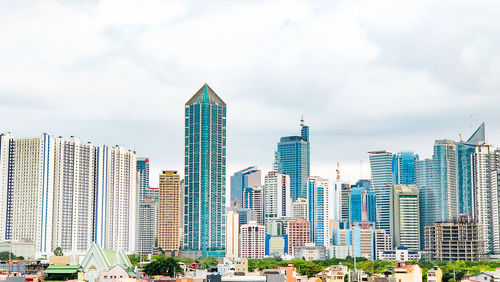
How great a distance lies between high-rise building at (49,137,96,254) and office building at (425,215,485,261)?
236 feet

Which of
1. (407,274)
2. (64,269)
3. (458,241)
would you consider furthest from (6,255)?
(458,241)

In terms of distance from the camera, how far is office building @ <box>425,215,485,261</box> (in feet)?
570

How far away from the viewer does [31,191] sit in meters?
146

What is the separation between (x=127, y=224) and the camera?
16775 centimetres

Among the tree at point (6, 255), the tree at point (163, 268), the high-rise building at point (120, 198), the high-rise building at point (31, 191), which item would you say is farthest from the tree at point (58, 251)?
the tree at point (163, 268)

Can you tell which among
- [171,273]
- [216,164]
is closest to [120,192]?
[216,164]

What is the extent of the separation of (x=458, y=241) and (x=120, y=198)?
6850 centimetres

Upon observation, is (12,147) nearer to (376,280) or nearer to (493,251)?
(376,280)

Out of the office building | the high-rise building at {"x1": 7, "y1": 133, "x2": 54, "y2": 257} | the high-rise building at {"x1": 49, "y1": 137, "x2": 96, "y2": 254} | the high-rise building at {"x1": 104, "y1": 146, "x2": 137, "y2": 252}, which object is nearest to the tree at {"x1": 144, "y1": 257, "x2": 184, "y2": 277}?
the high-rise building at {"x1": 7, "y1": 133, "x2": 54, "y2": 257}

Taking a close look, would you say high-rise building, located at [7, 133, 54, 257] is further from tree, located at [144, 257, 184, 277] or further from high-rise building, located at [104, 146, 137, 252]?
tree, located at [144, 257, 184, 277]

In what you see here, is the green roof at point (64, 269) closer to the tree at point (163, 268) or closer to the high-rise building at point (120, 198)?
the tree at point (163, 268)

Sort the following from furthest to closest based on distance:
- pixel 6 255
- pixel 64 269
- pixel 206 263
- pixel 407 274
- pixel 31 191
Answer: pixel 206 263 → pixel 31 191 → pixel 6 255 → pixel 407 274 → pixel 64 269

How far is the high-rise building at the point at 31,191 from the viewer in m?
145

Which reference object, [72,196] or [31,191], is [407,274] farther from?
[72,196]
